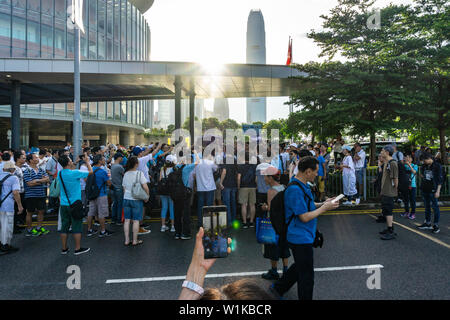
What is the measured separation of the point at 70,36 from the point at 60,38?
1.43 m

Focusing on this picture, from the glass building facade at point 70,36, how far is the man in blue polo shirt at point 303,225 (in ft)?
98.0

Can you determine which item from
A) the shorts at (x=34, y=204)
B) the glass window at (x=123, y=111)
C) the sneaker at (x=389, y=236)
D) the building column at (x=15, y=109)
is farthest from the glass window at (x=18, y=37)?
the sneaker at (x=389, y=236)

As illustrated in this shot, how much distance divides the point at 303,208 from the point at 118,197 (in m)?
5.61

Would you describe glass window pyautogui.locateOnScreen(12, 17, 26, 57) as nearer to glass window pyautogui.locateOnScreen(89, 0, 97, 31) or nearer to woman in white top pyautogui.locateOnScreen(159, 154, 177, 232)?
glass window pyautogui.locateOnScreen(89, 0, 97, 31)

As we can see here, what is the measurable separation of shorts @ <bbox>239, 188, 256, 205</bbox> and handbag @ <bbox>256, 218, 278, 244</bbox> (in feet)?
9.86

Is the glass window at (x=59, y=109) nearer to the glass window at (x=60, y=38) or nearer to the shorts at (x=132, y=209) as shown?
the glass window at (x=60, y=38)

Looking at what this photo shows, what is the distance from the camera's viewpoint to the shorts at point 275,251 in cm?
426

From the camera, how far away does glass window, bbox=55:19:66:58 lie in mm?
32156

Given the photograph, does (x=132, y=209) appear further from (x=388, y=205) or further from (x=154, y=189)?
(x=388, y=205)

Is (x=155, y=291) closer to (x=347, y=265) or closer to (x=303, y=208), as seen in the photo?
(x=303, y=208)

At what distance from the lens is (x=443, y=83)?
13.6 metres

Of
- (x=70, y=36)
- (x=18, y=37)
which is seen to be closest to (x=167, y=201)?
(x=18, y=37)
